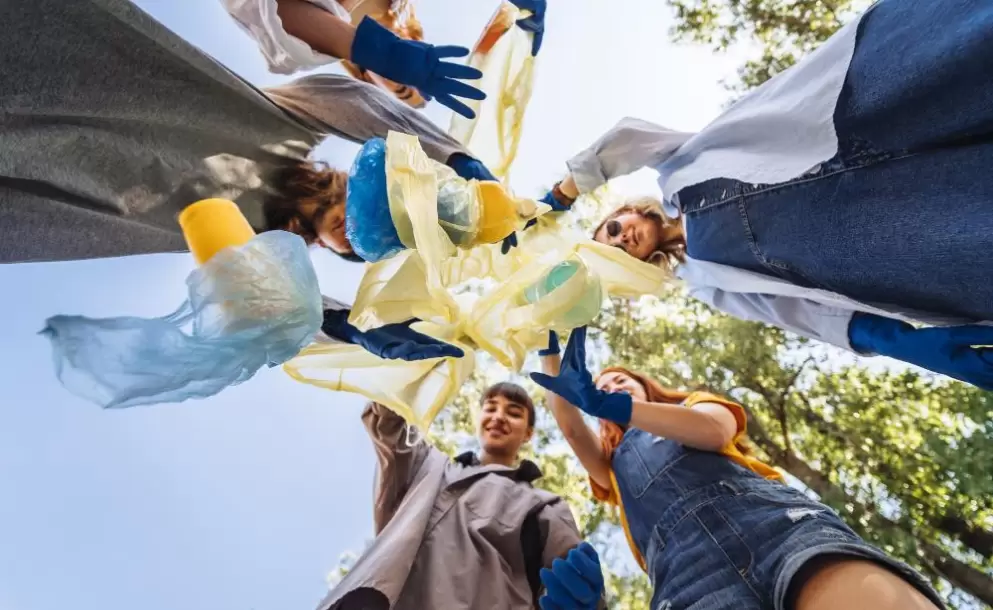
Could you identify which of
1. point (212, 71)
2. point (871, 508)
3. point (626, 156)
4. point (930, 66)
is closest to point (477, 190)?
point (212, 71)

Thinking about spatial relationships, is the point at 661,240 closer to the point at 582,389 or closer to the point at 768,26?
the point at 582,389

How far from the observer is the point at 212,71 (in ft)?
2.85

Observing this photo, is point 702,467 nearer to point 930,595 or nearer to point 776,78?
point 930,595

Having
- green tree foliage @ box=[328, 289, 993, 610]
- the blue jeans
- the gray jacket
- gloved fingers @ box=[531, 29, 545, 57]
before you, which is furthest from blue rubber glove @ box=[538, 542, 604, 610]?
green tree foliage @ box=[328, 289, 993, 610]

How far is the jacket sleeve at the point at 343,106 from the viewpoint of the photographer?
3.51 feet

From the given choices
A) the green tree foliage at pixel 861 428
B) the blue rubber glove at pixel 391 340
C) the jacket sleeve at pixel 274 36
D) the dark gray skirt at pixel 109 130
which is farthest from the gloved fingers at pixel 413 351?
the green tree foliage at pixel 861 428

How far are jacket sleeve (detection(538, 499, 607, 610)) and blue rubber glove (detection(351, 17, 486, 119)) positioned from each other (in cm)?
115

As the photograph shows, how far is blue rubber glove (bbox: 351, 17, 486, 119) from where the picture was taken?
1139mm

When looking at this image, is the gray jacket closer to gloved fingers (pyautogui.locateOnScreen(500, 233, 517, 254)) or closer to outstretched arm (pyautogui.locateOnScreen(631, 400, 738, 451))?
outstretched arm (pyautogui.locateOnScreen(631, 400, 738, 451))

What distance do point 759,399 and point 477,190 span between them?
10.7 ft

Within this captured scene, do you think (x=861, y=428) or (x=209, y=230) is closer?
(x=209, y=230)

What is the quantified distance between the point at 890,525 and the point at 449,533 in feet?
8.80

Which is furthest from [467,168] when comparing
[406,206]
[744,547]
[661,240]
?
[744,547]

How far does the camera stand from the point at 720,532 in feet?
4.39
